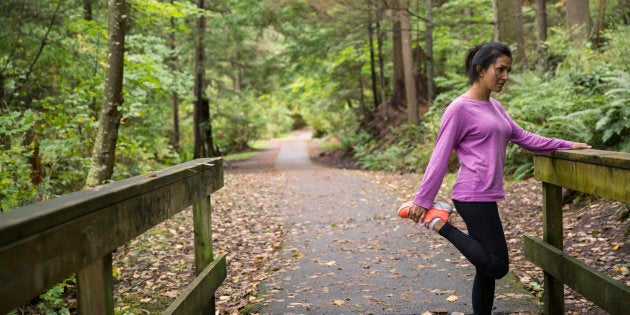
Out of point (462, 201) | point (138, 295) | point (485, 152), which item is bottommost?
point (138, 295)

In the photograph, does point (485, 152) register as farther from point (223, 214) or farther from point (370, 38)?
point (370, 38)

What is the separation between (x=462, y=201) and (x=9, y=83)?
858cm

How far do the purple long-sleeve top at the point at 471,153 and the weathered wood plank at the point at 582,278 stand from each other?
65 centimetres

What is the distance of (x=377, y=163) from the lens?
19.6 metres

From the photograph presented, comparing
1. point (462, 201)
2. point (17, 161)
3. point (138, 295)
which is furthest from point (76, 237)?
point (17, 161)

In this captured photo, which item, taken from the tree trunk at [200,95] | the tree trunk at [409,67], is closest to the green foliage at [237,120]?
the tree trunk at [200,95]

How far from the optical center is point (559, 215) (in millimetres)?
3676

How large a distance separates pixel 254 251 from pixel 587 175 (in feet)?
16.8

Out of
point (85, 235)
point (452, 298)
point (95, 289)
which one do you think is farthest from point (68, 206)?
point (452, 298)

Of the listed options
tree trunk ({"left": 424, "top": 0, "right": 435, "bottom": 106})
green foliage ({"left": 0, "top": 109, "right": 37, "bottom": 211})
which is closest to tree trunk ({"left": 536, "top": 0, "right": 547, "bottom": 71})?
tree trunk ({"left": 424, "top": 0, "right": 435, "bottom": 106})

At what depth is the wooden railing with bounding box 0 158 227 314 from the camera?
1.64 m

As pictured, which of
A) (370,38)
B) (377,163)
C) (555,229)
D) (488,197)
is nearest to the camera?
(488,197)

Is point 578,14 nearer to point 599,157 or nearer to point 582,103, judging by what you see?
point 582,103

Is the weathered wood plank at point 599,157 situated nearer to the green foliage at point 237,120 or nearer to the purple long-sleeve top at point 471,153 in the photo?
the purple long-sleeve top at point 471,153
